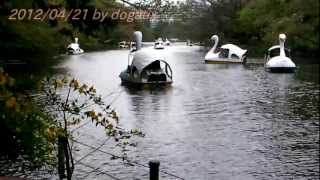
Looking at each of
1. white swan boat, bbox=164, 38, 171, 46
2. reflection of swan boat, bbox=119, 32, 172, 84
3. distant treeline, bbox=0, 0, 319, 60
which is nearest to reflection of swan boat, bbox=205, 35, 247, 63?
distant treeline, bbox=0, 0, 319, 60

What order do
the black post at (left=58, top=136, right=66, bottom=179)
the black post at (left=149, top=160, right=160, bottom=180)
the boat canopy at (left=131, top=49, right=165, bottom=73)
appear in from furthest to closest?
the boat canopy at (left=131, top=49, right=165, bottom=73) → the black post at (left=58, top=136, right=66, bottom=179) → the black post at (left=149, top=160, right=160, bottom=180)

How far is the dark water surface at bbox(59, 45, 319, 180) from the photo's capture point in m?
9.54

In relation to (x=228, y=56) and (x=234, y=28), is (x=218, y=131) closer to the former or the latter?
(x=228, y=56)

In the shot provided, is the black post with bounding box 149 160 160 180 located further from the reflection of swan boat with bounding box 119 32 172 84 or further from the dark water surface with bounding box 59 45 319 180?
the reflection of swan boat with bounding box 119 32 172 84

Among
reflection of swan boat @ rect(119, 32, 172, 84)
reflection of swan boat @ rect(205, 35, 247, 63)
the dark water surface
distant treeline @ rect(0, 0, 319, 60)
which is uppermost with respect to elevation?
distant treeline @ rect(0, 0, 319, 60)

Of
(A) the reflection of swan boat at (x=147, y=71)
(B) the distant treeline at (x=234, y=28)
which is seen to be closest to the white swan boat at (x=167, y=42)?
(B) the distant treeline at (x=234, y=28)

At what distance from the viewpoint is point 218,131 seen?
12953 mm

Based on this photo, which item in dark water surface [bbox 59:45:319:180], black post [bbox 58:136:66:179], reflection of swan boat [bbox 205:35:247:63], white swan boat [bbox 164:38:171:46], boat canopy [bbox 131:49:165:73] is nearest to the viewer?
black post [bbox 58:136:66:179]

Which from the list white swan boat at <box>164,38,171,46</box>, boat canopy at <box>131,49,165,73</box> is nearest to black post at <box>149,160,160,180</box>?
boat canopy at <box>131,49,165,73</box>

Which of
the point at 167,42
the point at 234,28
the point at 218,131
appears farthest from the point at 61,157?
the point at 167,42

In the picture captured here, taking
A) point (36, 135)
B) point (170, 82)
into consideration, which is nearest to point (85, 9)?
point (36, 135)

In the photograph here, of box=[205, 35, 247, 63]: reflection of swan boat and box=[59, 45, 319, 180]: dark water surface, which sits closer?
box=[59, 45, 319, 180]: dark water surface

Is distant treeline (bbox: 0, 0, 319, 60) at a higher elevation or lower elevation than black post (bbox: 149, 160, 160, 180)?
higher

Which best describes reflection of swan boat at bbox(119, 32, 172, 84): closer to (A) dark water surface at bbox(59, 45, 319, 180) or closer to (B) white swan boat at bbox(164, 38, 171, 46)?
(A) dark water surface at bbox(59, 45, 319, 180)
